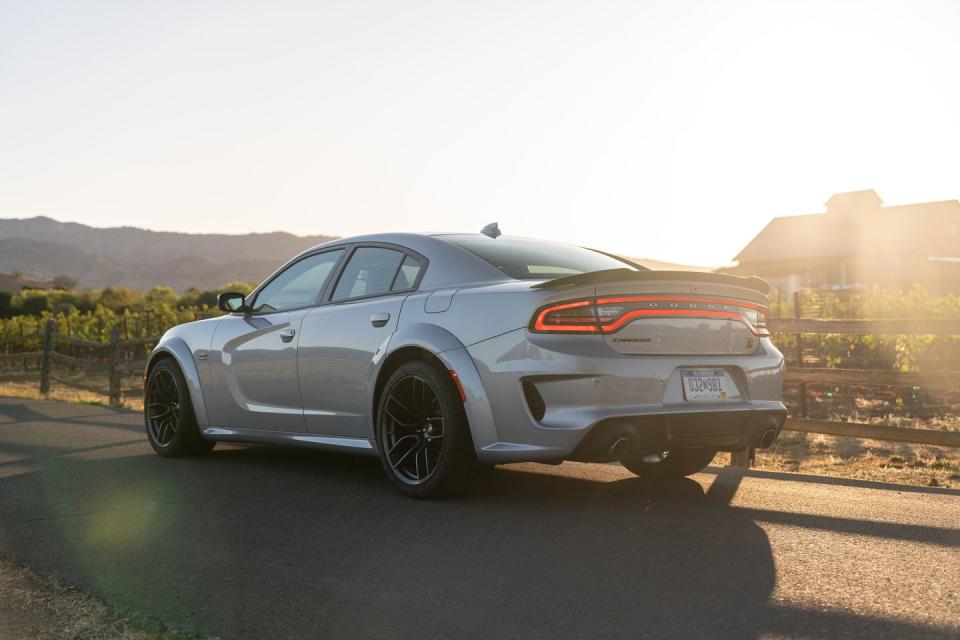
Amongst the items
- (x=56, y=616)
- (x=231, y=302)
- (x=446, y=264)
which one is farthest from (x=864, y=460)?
(x=56, y=616)

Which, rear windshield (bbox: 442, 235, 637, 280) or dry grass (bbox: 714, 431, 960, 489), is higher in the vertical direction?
rear windshield (bbox: 442, 235, 637, 280)

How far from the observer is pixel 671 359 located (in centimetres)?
466

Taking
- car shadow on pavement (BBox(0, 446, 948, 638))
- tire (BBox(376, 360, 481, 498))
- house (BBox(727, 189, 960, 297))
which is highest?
house (BBox(727, 189, 960, 297))

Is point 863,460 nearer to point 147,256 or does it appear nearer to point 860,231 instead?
point 860,231

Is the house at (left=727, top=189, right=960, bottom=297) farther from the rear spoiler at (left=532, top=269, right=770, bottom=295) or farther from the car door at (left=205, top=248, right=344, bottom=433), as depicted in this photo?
the rear spoiler at (left=532, top=269, right=770, bottom=295)

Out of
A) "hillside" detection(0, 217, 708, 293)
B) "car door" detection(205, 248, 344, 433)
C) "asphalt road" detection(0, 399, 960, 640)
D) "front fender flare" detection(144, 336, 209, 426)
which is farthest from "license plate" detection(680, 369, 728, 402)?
"hillside" detection(0, 217, 708, 293)

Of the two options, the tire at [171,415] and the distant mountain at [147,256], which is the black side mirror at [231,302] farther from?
the distant mountain at [147,256]

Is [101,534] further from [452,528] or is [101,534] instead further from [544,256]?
[544,256]

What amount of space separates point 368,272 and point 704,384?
2.22 m

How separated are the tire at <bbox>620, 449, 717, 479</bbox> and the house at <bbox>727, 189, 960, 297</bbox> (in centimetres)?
4785

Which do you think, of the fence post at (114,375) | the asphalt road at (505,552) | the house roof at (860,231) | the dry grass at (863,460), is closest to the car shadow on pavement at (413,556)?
the asphalt road at (505,552)

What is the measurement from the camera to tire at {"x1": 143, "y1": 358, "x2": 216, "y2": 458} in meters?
7.15

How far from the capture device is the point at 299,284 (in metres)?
6.51

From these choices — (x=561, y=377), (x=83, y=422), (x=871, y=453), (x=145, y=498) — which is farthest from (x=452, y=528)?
(x=83, y=422)
